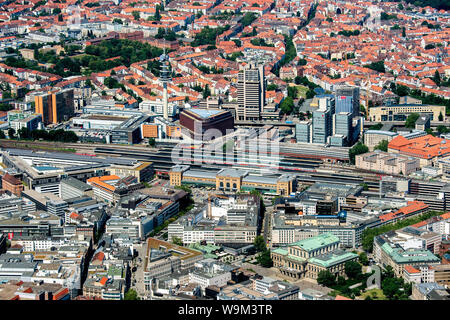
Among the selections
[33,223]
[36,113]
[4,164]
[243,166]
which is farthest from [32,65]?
[33,223]

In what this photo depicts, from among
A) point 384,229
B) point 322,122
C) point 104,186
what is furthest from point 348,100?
point 104,186

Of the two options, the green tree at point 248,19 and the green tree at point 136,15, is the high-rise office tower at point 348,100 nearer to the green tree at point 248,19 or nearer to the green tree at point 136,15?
the green tree at point 248,19

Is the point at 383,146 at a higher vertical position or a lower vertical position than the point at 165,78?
lower

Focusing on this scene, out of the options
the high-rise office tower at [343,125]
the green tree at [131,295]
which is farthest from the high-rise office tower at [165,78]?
the green tree at [131,295]

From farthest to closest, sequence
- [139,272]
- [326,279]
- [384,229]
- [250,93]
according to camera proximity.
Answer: [250,93]
[384,229]
[139,272]
[326,279]

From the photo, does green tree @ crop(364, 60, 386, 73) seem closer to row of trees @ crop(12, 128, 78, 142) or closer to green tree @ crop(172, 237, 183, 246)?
row of trees @ crop(12, 128, 78, 142)

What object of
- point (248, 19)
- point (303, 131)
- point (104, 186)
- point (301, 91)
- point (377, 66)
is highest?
point (248, 19)

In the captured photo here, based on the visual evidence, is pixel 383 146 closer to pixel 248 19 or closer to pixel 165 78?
pixel 165 78

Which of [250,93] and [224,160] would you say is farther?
[250,93]
